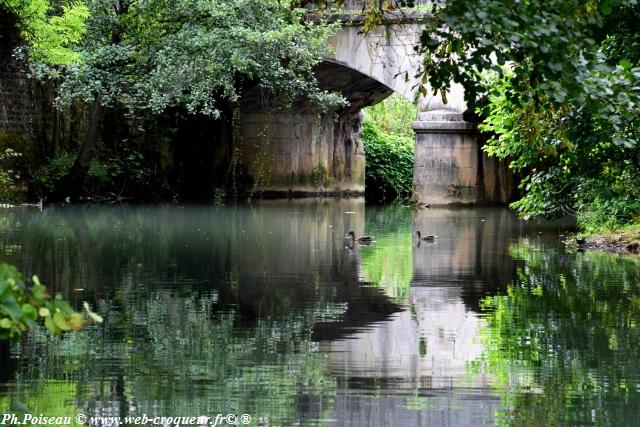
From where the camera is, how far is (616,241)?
1567cm

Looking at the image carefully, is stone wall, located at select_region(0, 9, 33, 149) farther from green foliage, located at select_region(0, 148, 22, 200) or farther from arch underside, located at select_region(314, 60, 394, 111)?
arch underside, located at select_region(314, 60, 394, 111)

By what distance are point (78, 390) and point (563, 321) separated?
4.13 metres

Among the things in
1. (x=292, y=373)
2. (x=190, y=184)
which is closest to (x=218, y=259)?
(x=292, y=373)

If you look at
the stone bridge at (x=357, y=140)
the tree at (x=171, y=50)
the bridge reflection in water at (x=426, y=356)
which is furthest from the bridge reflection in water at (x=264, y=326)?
the stone bridge at (x=357, y=140)

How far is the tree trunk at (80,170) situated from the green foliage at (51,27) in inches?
118

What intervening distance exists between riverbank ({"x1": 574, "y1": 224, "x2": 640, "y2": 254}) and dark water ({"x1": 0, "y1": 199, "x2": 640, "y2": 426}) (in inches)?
20.0

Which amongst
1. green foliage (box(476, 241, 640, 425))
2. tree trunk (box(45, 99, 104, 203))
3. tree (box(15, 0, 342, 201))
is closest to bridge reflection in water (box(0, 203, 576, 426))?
green foliage (box(476, 241, 640, 425))

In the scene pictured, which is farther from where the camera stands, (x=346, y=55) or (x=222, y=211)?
(x=346, y=55)

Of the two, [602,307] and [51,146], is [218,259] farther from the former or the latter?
[51,146]

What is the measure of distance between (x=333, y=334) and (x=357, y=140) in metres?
27.2

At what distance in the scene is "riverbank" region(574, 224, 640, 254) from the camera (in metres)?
15.1

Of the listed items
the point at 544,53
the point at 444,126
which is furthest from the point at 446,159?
the point at 544,53

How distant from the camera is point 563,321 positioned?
912 centimetres

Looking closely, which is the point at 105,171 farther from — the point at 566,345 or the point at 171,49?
the point at 566,345
